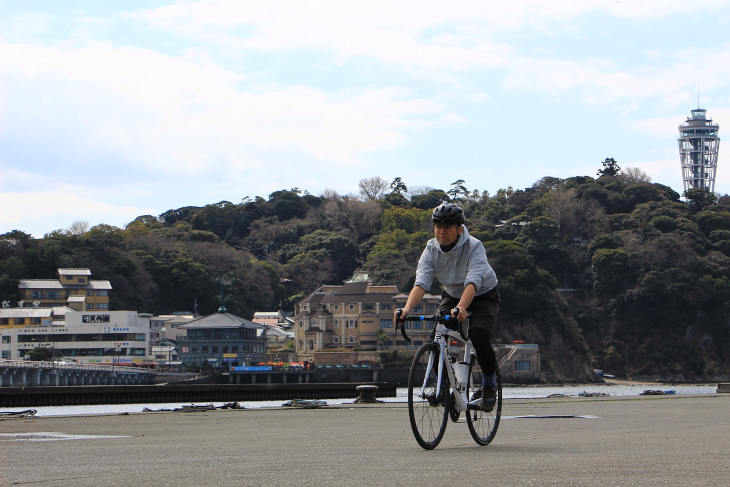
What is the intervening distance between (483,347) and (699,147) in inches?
6478

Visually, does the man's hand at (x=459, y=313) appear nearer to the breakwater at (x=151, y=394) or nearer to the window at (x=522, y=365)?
the breakwater at (x=151, y=394)

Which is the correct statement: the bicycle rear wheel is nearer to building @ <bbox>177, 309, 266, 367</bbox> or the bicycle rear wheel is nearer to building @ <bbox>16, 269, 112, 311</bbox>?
building @ <bbox>177, 309, 266, 367</bbox>

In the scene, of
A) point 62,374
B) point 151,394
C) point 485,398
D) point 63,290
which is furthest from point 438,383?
point 63,290

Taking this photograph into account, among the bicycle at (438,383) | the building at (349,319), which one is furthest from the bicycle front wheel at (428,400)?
the building at (349,319)

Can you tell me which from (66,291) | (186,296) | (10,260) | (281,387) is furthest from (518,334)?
(281,387)

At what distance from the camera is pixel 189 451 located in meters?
5.58

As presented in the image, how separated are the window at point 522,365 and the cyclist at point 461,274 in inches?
3096

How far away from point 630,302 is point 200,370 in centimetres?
4930

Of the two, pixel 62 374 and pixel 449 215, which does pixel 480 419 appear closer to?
pixel 449 215

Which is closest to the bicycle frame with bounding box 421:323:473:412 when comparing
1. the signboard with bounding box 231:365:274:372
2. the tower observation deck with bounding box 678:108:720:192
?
the signboard with bounding box 231:365:274:372

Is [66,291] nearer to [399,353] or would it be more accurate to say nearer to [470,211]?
[399,353]

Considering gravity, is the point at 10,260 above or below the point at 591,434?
above

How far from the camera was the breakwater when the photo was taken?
22.2m

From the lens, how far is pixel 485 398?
5781 mm
